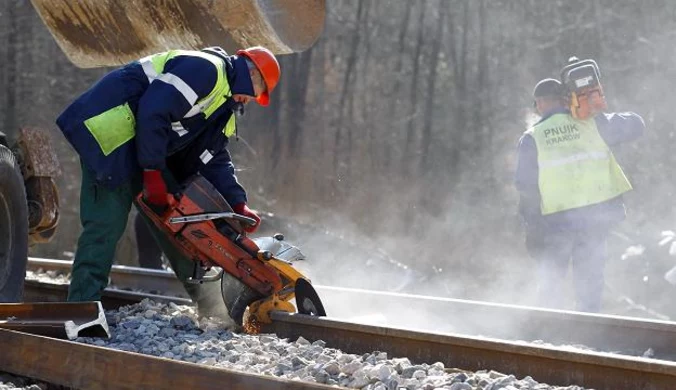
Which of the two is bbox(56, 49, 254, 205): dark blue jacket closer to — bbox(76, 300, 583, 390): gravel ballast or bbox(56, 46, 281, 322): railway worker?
bbox(56, 46, 281, 322): railway worker

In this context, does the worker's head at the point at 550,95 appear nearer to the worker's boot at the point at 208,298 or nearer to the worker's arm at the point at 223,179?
the worker's arm at the point at 223,179

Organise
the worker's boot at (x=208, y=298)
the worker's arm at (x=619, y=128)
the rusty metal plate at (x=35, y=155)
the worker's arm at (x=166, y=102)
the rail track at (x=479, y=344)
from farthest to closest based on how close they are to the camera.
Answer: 1. the worker's arm at (x=619, y=128)
2. the rusty metal plate at (x=35, y=155)
3. the worker's boot at (x=208, y=298)
4. the worker's arm at (x=166, y=102)
5. the rail track at (x=479, y=344)

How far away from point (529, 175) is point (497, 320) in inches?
64.4

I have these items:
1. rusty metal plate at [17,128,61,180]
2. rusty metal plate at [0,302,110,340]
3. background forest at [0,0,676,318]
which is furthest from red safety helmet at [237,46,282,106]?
background forest at [0,0,676,318]

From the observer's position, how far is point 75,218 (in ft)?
42.4

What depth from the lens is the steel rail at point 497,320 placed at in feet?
17.1

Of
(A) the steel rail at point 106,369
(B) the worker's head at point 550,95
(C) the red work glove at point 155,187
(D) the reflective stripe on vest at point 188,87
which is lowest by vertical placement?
(A) the steel rail at point 106,369

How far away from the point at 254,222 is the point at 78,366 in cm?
181

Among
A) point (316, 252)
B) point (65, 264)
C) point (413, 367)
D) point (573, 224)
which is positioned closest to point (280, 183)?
point (316, 252)

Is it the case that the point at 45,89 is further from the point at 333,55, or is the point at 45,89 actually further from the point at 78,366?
the point at 78,366

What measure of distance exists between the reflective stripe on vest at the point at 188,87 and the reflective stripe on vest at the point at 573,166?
9.11 ft

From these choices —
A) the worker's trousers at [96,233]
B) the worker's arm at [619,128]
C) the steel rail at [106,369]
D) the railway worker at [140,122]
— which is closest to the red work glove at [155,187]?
the railway worker at [140,122]

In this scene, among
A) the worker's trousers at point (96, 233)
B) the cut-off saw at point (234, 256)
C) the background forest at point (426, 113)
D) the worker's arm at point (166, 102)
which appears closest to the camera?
the worker's arm at point (166, 102)

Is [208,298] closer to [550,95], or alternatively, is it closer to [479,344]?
[479,344]
